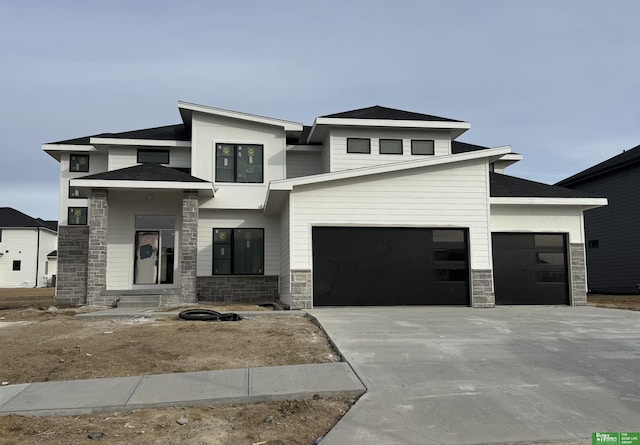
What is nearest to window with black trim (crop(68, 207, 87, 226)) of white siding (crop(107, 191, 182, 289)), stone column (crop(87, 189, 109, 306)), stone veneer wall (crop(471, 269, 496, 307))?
white siding (crop(107, 191, 182, 289))

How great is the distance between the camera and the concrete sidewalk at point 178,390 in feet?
19.1

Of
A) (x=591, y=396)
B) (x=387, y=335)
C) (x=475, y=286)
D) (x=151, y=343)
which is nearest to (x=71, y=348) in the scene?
(x=151, y=343)

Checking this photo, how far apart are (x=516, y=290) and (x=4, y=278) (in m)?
45.2

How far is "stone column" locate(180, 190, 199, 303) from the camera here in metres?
16.4

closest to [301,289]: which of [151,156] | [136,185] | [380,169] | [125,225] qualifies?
[380,169]

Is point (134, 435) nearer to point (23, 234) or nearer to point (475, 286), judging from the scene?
point (475, 286)

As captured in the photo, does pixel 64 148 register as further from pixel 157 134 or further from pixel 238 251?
pixel 238 251

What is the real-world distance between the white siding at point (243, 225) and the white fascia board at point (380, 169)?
442 cm

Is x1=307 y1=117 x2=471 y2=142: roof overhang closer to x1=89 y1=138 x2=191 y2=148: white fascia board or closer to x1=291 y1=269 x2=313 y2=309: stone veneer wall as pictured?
x1=89 y1=138 x2=191 y2=148: white fascia board

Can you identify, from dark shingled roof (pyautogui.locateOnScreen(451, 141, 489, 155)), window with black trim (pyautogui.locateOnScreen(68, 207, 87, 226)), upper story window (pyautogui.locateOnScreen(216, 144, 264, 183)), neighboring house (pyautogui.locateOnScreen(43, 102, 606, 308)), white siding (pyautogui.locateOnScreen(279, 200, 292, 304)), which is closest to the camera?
neighboring house (pyautogui.locateOnScreen(43, 102, 606, 308))

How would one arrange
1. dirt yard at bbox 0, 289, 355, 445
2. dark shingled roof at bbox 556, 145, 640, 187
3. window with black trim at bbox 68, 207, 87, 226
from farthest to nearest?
dark shingled roof at bbox 556, 145, 640, 187, window with black trim at bbox 68, 207, 87, 226, dirt yard at bbox 0, 289, 355, 445

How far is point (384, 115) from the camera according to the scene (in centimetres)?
1889

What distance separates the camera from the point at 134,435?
5.04m

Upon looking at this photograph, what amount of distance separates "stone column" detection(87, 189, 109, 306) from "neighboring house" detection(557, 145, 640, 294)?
2404cm
